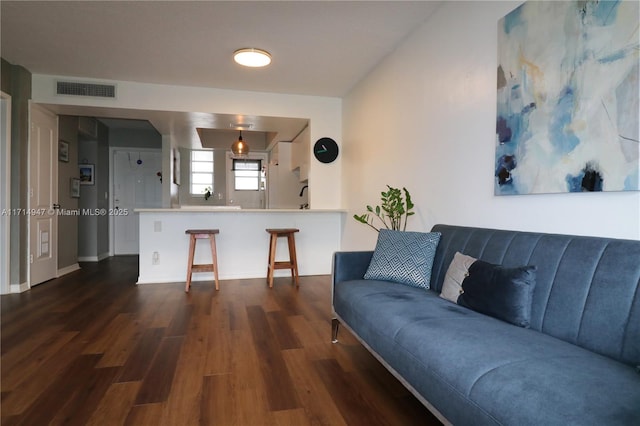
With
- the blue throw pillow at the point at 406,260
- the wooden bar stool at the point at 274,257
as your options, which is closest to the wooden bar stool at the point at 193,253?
the wooden bar stool at the point at 274,257

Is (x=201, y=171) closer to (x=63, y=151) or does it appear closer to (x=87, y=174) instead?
(x=87, y=174)

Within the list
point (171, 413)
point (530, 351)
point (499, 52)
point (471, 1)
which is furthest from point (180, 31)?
point (530, 351)

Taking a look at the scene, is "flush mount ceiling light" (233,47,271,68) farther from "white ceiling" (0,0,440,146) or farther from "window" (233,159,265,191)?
"window" (233,159,265,191)

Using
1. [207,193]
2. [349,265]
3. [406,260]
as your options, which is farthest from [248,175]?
[406,260]

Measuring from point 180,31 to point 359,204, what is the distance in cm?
253

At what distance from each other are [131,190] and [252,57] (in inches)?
192

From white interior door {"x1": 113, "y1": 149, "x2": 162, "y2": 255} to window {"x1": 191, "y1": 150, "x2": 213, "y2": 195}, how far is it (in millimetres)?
771

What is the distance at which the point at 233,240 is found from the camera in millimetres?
4625

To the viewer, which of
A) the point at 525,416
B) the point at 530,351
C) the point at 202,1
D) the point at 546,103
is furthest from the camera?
the point at 202,1

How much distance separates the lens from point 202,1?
2.58 meters

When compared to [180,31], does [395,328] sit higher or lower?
lower

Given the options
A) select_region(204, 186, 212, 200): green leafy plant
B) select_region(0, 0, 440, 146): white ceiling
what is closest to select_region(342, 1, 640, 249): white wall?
select_region(0, 0, 440, 146): white ceiling

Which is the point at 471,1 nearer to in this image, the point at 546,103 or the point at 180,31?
the point at 546,103

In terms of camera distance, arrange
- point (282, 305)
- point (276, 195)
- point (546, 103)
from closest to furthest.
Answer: point (546, 103)
point (282, 305)
point (276, 195)
